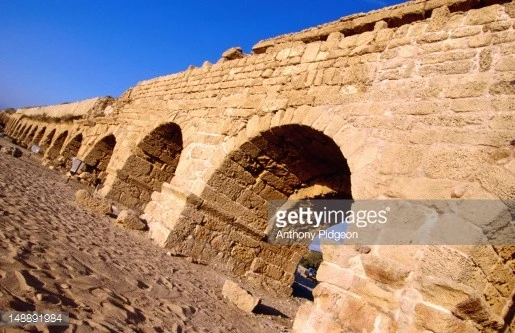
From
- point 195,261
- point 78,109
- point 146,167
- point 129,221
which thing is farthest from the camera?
point 78,109

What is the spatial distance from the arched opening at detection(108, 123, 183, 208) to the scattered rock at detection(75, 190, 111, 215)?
1.60 metres

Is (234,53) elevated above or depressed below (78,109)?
above

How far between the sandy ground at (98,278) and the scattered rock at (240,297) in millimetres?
98

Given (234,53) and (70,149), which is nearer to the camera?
(234,53)

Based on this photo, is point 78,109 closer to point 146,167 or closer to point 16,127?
point 146,167

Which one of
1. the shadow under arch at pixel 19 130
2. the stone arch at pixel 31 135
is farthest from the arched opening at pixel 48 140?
the shadow under arch at pixel 19 130

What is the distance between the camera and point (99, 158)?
10.6 metres

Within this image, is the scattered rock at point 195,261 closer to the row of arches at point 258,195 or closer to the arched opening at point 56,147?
the row of arches at point 258,195

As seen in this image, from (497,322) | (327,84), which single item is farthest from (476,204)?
(327,84)

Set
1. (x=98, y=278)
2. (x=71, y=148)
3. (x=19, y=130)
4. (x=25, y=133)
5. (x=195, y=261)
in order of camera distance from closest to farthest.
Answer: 1. (x=98, y=278)
2. (x=195, y=261)
3. (x=71, y=148)
4. (x=25, y=133)
5. (x=19, y=130)

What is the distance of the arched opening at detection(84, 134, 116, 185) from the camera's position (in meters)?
10.5

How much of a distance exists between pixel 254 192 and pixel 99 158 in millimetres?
6998

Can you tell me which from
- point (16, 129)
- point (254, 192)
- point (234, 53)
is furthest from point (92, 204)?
point (16, 129)

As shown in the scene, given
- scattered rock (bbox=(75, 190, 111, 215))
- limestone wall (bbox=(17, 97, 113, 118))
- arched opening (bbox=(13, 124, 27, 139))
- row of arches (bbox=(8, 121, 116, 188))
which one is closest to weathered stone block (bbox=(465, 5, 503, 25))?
scattered rock (bbox=(75, 190, 111, 215))
